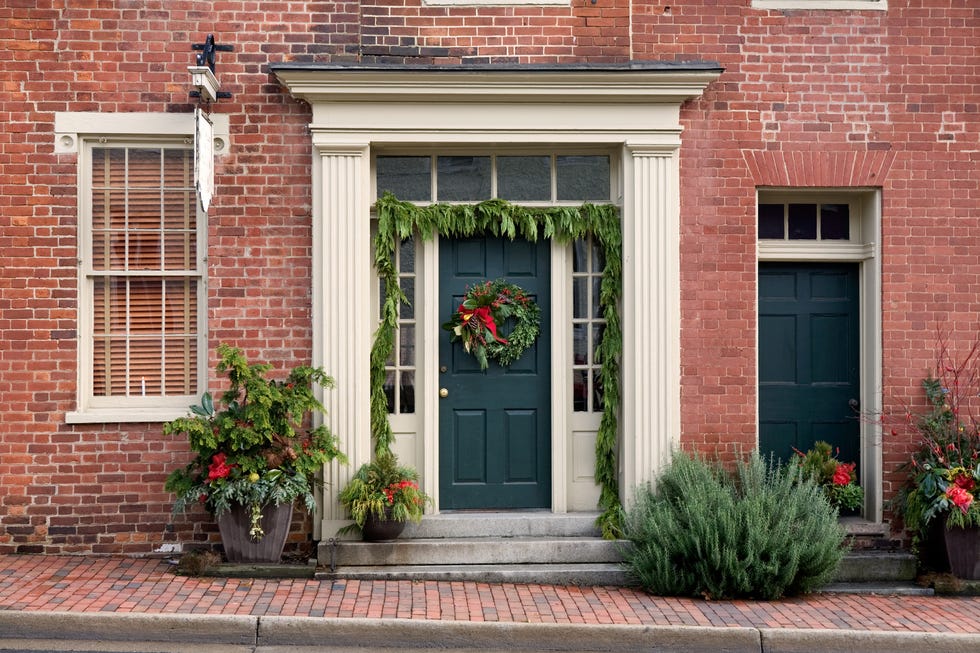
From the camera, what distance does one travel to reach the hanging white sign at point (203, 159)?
690 centimetres

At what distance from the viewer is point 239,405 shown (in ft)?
23.8

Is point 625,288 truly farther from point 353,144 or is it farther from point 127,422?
point 127,422

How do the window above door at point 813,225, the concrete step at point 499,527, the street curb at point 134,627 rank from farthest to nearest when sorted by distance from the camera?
1. the window above door at point 813,225
2. the concrete step at point 499,527
3. the street curb at point 134,627

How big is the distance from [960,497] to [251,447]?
5.18m

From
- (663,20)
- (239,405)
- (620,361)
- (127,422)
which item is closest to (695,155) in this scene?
(663,20)

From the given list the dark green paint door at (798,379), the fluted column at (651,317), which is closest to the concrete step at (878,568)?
the dark green paint door at (798,379)

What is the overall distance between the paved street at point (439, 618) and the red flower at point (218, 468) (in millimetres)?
740

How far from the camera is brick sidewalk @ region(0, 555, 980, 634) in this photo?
6.30 meters

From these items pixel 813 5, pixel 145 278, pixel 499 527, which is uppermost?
pixel 813 5

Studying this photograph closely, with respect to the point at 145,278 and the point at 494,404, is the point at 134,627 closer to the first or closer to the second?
the point at 145,278

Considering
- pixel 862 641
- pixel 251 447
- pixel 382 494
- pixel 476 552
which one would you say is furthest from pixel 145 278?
pixel 862 641

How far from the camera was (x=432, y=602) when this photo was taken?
21.7ft

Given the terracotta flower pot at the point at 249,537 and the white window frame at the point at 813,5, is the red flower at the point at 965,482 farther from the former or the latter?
the terracotta flower pot at the point at 249,537

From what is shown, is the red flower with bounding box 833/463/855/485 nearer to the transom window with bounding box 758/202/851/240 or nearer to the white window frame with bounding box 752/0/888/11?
the transom window with bounding box 758/202/851/240
